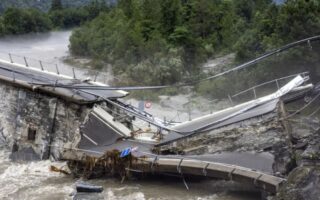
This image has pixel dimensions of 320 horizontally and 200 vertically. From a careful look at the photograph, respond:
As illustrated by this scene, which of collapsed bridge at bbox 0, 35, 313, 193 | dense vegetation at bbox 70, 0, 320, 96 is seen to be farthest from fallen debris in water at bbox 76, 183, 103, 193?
dense vegetation at bbox 70, 0, 320, 96

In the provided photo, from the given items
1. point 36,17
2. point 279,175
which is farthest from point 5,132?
point 36,17

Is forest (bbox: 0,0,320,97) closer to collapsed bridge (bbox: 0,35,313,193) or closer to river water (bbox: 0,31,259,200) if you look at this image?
collapsed bridge (bbox: 0,35,313,193)

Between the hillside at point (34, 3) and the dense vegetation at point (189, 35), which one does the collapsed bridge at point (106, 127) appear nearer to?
the dense vegetation at point (189, 35)

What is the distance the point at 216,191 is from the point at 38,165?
625 cm

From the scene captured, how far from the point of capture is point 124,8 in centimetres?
4262

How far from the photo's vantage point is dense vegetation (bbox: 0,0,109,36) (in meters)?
50.5

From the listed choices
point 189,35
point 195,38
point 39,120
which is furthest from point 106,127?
point 195,38

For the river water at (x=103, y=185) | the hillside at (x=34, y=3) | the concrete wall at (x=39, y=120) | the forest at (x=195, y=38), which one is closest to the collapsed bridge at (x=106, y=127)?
the concrete wall at (x=39, y=120)

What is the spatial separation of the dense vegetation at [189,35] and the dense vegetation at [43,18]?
9323mm

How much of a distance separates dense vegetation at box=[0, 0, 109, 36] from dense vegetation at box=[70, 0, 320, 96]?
30.6 feet

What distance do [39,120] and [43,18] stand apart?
39047mm

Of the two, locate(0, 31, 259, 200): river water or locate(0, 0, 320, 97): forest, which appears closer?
locate(0, 31, 259, 200): river water

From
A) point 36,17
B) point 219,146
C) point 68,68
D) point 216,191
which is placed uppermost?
point 36,17

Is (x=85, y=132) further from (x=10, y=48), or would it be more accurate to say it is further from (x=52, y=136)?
(x=10, y=48)
